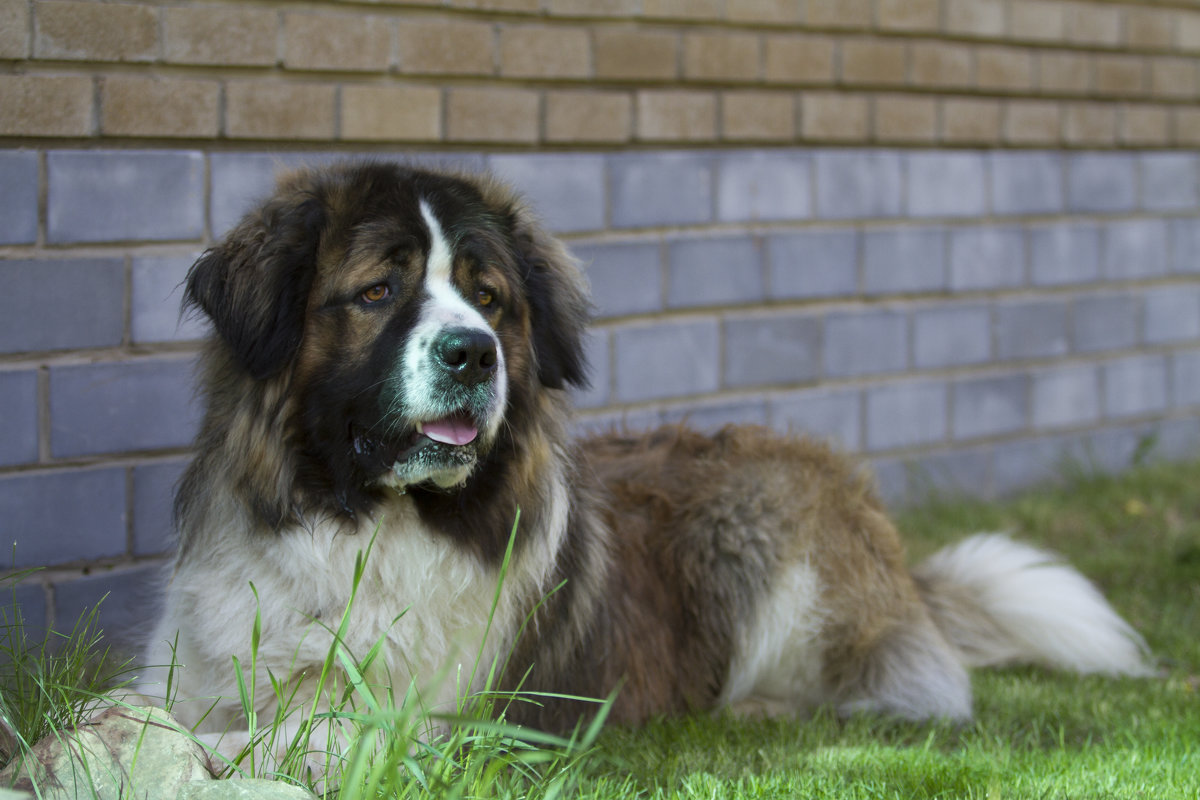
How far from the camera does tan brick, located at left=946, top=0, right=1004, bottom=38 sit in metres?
5.78

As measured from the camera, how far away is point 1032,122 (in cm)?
623

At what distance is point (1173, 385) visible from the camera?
7.09 metres

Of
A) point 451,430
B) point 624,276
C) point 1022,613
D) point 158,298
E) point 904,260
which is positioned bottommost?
point 1022,613

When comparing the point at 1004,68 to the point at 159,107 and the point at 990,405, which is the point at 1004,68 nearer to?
the point at 990,405

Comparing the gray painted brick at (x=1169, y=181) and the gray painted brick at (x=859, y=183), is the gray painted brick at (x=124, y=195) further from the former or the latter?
the gray painted brick at (x=1169, y=181)

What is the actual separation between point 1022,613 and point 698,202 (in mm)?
2134

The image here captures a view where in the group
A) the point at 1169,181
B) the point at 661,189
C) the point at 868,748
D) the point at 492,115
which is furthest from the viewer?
the point at 1169,181

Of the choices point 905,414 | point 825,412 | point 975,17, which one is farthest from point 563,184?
point 975,17

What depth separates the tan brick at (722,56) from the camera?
4961 millimetres

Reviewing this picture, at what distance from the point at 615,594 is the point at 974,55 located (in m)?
3.81

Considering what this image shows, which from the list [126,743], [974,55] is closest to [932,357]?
[974,55]

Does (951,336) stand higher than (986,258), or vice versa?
(986,258)

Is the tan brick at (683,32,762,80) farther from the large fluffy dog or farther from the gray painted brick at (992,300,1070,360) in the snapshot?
the gray painted brick at (992,300,1070,360)

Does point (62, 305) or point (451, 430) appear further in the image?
point (62, 305)
